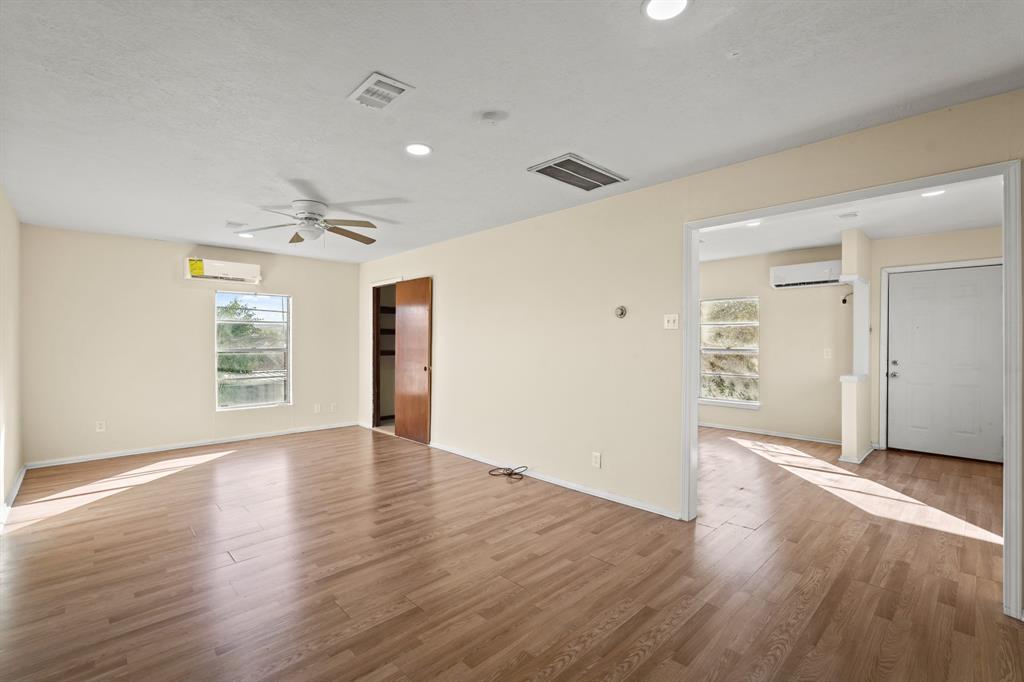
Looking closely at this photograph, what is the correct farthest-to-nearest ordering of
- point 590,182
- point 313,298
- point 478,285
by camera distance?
point 313,298, point 478,285, point 590,182

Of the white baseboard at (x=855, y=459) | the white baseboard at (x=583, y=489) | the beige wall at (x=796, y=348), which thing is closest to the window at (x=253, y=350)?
the white baseboard at (x=583, y=489)

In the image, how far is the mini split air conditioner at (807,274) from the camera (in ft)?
20.2

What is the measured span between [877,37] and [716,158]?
129cm

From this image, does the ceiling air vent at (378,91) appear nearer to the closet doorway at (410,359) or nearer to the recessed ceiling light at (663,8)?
the recessed ceiling light at (663,8)

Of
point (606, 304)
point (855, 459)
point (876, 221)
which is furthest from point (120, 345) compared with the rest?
point (876, 221)

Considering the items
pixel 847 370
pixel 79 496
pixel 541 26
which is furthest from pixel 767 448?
pixel 79 496

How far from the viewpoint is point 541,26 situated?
73.1 inches

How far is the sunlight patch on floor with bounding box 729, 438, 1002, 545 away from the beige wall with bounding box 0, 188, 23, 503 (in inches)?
281

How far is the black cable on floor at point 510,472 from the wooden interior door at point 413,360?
1618mm

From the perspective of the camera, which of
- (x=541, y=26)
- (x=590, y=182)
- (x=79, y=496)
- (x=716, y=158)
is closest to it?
(x=541, y=26)

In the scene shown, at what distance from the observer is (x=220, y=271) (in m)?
6.15

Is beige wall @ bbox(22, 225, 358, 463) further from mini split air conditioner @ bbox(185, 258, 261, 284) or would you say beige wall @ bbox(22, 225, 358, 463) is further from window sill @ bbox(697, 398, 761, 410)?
window sill @ bbox(697, 398, 761, 410)

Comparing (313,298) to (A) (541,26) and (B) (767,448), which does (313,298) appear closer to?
(A) (541,26)

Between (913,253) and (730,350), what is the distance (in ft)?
8.53
